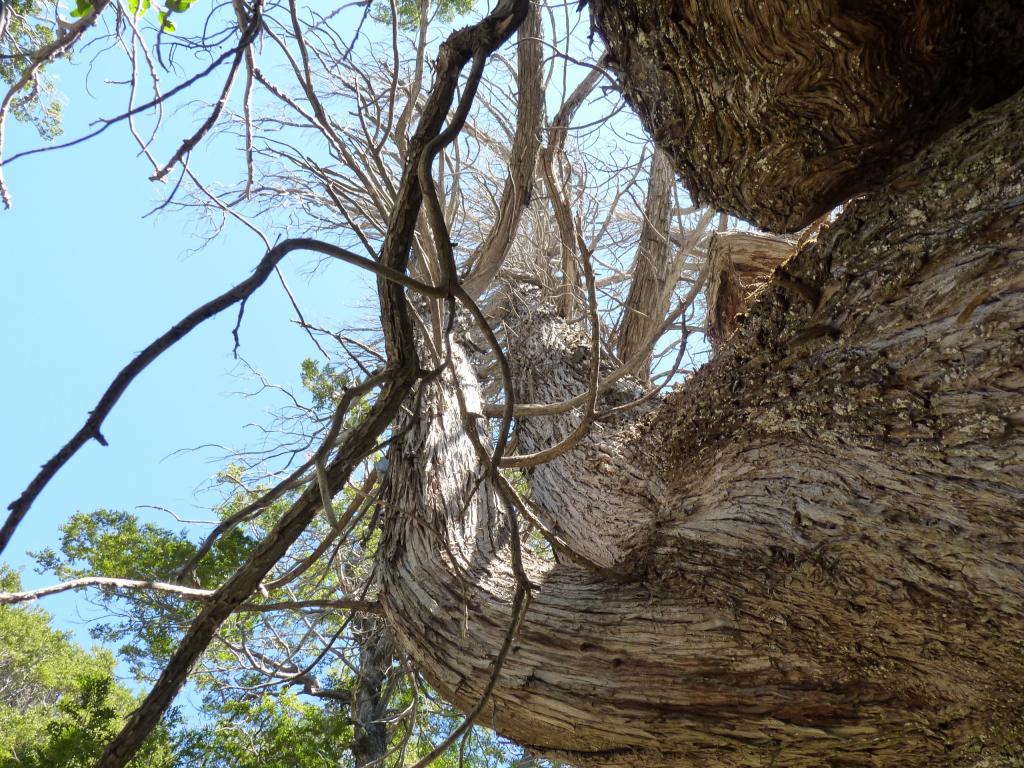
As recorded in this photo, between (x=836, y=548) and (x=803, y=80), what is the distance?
3.06 ft

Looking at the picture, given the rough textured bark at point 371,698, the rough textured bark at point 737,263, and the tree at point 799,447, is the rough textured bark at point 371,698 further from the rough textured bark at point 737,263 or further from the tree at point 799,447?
the rough textured bark at point 737,263

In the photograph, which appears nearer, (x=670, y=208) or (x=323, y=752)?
(x=323, y=752)

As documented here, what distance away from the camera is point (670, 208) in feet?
13.3

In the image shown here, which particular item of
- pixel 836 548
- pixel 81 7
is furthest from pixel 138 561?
pixel 836 548

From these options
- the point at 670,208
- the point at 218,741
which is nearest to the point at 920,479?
the point at 670,208

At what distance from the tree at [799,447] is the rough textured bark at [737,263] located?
2.62 feet

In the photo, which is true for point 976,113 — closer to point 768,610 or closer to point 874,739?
point 768,610

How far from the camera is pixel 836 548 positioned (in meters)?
1.40

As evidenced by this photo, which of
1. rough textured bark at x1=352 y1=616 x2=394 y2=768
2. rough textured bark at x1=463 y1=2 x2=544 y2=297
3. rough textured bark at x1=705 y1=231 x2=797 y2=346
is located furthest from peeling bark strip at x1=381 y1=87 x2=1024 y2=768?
rough textured bark at x1=352 y1=616 x2=394 y2=768

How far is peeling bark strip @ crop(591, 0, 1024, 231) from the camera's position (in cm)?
133

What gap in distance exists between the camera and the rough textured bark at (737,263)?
2.61m

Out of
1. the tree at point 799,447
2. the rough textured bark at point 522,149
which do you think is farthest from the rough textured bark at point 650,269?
the tree at point 799,447

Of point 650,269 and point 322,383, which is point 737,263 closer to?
point 650,269

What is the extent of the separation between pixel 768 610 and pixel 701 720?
277 mm
